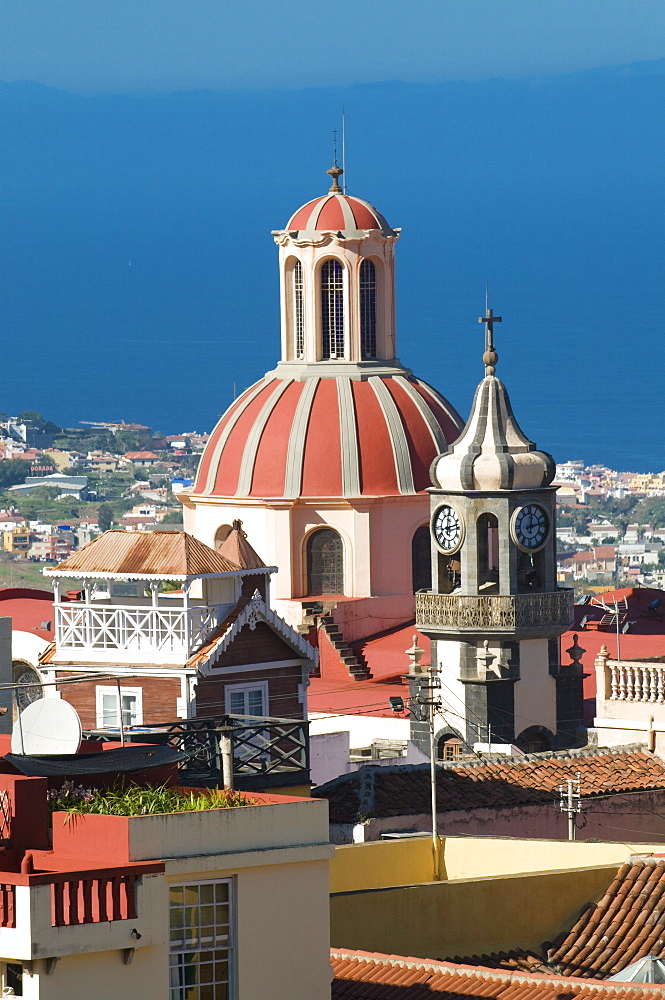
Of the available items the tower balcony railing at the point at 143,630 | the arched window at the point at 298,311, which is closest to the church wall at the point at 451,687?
the tower balcony railing at the point at 143,630

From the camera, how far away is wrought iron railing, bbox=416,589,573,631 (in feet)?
159

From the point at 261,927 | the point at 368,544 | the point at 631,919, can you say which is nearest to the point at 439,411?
the point at 368,544

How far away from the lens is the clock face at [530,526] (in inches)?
1921

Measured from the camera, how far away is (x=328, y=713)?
175 feet

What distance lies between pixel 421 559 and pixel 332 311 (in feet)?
18.1

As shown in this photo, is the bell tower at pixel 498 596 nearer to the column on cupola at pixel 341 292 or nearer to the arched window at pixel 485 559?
the arched window at pixel 485 559

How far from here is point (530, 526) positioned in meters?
49.0

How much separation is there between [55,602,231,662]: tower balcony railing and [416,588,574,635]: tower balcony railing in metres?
7.09

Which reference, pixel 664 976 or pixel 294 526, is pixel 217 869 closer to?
pixel 664 976

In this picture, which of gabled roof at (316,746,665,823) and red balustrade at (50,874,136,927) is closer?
red balustrade at (50,874,136,927)

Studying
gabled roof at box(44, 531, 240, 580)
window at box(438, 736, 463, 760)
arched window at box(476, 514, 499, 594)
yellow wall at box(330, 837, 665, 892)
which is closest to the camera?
yellow wall at box(330, 837, 665, 892)

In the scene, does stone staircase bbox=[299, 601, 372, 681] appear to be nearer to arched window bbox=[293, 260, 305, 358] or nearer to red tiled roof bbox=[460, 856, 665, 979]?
arched window bbox=[293, 260, 305, 358]

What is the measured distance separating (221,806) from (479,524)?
28.2 meters

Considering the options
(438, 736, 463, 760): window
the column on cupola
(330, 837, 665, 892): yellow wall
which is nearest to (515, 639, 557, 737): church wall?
(438, 736, 463, 760): window
